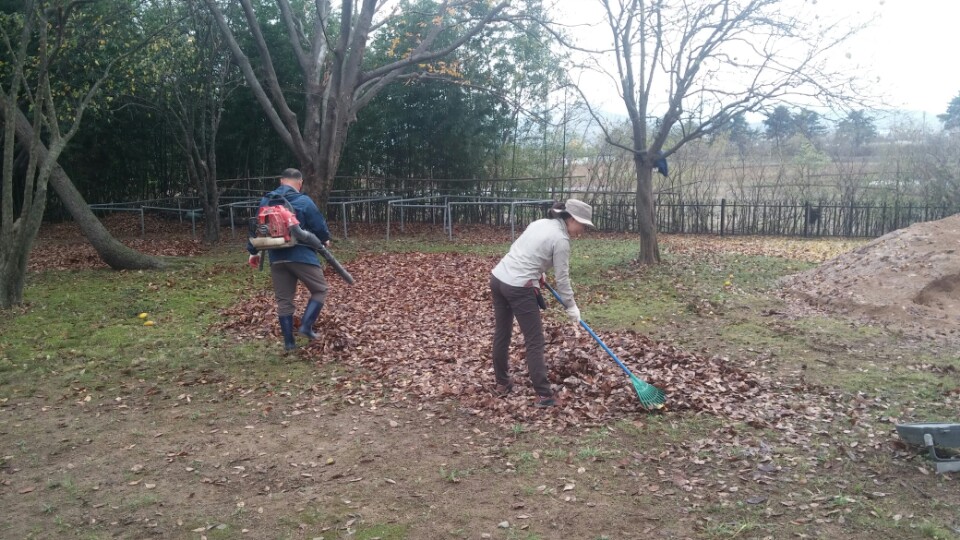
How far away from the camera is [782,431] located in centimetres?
502

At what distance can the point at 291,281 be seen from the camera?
6891 millimetres

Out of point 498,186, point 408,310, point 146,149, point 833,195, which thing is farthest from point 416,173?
point 408,310

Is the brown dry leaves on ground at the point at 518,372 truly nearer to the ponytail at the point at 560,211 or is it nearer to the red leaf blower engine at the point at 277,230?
the red leaf blower engine at the point at 277,230

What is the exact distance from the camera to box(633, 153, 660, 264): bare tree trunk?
1225 centimetres

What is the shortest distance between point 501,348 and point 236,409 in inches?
81.5

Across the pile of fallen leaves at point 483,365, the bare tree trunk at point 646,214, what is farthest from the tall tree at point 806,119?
the pile of fallen leaves at point 483,365

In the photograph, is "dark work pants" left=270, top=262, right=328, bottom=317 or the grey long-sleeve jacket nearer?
the grey long-sleeve jacket

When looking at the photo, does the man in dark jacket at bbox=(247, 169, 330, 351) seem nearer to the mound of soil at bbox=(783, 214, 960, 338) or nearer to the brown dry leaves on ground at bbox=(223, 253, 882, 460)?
the brown dry leaves on ground at bbox=(223, 253, 882, 460)

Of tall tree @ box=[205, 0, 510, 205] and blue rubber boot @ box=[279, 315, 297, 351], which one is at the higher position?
tall tree @ box=[205, 0, 510, 205]

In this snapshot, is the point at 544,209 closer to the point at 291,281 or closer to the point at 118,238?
the point at 118,238

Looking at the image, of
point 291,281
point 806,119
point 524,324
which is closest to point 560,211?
point 524,324

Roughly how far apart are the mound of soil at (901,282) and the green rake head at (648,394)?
13.1 ft

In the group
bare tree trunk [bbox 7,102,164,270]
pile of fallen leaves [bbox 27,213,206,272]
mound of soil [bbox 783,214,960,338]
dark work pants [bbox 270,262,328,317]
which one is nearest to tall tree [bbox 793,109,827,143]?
mound of soil [bbox 783,214,960,338]

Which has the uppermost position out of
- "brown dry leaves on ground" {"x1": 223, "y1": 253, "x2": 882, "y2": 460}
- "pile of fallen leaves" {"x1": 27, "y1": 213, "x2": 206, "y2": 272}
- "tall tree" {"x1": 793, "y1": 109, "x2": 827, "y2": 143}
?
"tall tree" {"x1": 793, "y1": 109, "x2": 827, "y2": 143}
